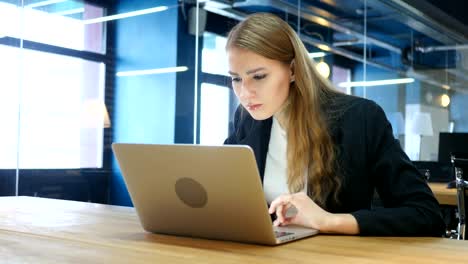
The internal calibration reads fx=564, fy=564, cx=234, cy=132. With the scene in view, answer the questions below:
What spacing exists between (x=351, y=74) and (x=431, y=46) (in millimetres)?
1063

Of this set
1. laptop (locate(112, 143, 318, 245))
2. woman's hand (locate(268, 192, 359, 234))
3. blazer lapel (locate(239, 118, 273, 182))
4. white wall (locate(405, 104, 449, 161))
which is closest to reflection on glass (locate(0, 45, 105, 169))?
blazer lapel (locate(239, 118, 273, 182))

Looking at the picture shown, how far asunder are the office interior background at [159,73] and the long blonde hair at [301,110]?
8.95ft

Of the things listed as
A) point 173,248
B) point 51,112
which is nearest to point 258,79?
point 173,248

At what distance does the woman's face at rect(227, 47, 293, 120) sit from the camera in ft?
5.24

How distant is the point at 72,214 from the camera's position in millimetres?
1681

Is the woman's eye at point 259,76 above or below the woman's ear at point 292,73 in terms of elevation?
below

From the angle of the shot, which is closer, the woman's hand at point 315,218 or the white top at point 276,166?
the woman's hand at point 315,218

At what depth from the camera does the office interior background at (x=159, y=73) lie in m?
→ 4.38

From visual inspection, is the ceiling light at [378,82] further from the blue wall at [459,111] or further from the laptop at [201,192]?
the laptop at [201,192]

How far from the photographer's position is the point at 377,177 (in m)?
1.54

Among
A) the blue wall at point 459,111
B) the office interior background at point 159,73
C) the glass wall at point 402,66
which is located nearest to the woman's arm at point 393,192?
the office interior background at point 159,73

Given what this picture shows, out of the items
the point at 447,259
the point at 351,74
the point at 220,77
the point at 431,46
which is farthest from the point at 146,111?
the point at 447,259

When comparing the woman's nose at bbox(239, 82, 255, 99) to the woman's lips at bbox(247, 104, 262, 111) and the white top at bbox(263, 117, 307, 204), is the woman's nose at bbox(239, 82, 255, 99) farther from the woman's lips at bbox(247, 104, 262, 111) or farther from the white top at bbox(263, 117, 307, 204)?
the white top at bbox(263, 117, 307, 204)

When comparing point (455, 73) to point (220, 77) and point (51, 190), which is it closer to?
point (220, 77)
